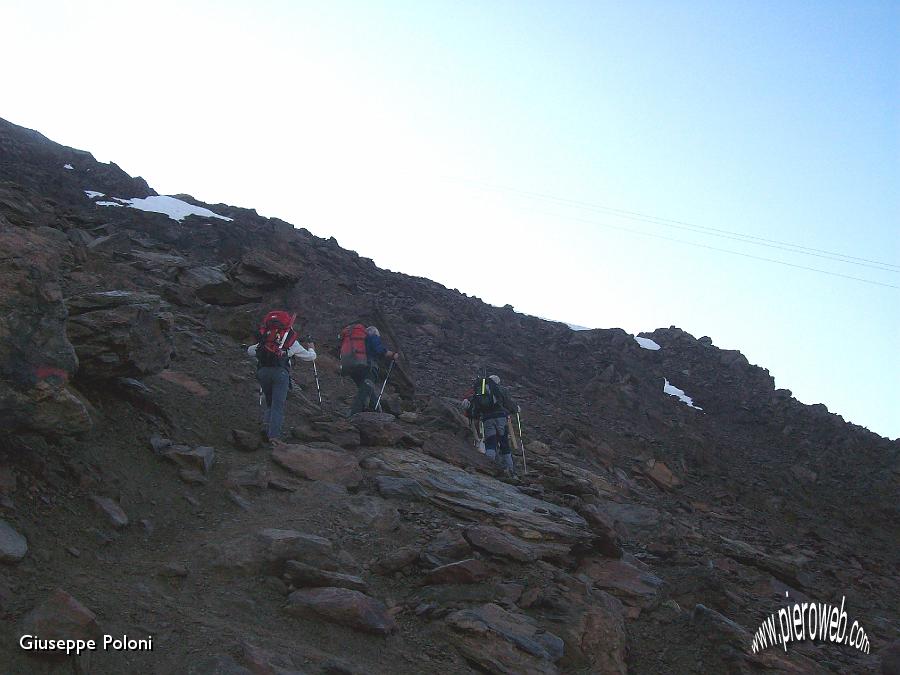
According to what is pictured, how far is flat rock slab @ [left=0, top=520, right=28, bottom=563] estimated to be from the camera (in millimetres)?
4445

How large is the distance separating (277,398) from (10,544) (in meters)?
4.44

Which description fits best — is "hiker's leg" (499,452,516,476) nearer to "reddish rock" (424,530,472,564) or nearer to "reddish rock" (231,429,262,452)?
"reddish rock" (424,530,472,564)

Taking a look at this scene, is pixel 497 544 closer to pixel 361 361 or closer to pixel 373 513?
pixel 373 513

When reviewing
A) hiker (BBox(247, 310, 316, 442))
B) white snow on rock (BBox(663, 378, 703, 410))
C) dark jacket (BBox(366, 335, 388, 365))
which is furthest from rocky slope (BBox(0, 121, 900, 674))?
white snow on rock (BBox(663, 378, 703, 410))

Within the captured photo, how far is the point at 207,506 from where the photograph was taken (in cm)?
680

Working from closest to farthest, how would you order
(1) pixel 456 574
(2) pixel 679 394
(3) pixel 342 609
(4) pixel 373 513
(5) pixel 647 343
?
1. (3) pixel 342 609
2. (1) pixel 456 574
3. (4) pixel 373 513
4. (2) pixel 679 394
5. (5) pixel 647 343

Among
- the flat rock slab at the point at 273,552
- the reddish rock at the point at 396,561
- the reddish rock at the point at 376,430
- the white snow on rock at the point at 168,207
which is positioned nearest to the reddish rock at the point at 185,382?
the reddish rock at the point at 376,430

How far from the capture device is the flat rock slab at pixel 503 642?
5.54 meters

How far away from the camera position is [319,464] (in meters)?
8.39

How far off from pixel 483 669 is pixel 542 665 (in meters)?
0.62

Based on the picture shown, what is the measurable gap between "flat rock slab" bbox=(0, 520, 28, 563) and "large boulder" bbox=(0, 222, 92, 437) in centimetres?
93

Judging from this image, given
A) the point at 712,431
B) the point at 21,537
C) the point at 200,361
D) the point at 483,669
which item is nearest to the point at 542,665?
the point at 483,669

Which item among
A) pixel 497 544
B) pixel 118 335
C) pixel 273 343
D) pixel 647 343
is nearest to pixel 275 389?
pixel 273 343

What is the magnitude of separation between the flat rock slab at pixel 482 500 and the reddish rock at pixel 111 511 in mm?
3267
